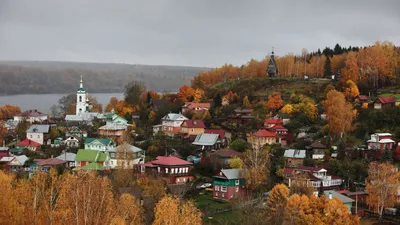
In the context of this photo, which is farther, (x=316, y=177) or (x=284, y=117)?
(x=284, y=117)

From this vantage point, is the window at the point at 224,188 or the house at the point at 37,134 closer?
the window at the point at 224,188

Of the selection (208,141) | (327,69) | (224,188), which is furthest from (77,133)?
(327,69)

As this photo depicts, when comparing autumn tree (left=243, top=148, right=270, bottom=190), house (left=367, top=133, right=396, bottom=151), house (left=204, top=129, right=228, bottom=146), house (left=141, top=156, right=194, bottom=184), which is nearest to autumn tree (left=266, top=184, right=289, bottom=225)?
autumn tree (left=243, top=148, right=270, bottom=190)

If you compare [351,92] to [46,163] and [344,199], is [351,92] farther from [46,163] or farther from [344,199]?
[46,163]

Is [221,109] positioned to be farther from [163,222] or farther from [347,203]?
[163,222]

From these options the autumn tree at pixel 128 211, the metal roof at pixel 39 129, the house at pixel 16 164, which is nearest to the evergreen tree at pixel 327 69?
the metal roof at pixel 39 129

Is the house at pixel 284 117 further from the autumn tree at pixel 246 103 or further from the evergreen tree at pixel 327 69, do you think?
the evergreen tree at pixel 327 69

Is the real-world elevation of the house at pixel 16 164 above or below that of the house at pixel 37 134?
below
